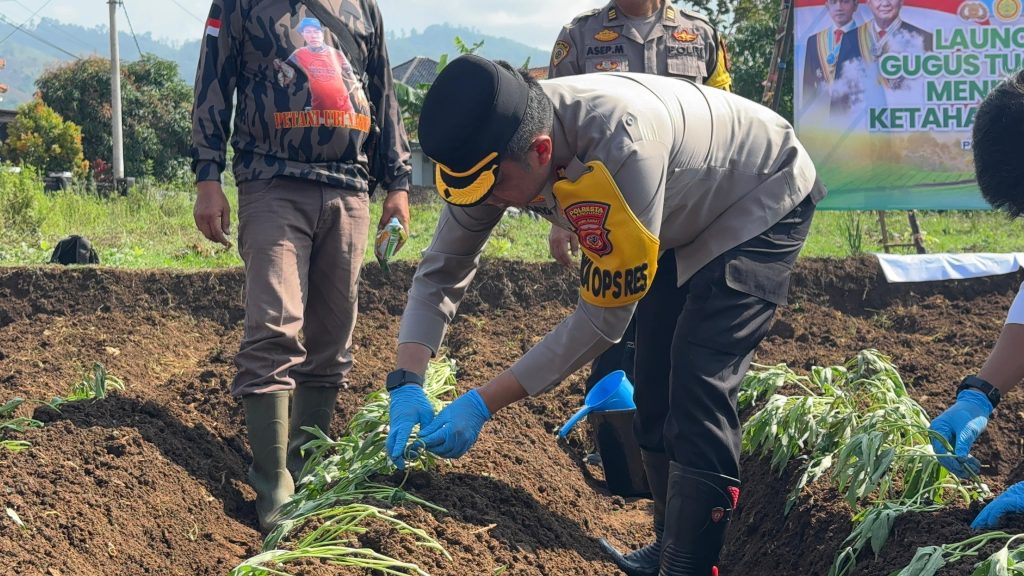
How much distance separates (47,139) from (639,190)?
894 inches

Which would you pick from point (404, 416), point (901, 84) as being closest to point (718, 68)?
point (404, 416)

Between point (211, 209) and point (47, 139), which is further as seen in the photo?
point (47, 139)

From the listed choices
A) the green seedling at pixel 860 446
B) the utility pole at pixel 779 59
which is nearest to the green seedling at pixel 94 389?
the green seedling at pixel 860 446

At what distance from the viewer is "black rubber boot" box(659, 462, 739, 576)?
281 centimetres

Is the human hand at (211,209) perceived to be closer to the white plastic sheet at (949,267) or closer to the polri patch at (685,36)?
the polri patch at (685,36)

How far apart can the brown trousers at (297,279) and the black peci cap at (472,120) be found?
4.90 feet

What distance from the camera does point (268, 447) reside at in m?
3.64

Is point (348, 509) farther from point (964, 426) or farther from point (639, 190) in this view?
point (964, 426)

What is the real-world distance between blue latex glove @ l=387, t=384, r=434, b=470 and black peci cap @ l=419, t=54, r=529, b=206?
28.2 inches

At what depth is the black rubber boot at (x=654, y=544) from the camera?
10.9 feet

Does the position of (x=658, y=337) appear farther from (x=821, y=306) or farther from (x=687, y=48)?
(x=821, y=306)

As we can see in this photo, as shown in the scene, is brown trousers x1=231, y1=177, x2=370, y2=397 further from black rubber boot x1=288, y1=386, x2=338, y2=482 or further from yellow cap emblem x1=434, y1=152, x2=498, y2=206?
yellow cap emblem x1=434, y1=152, x2=498, y2=206

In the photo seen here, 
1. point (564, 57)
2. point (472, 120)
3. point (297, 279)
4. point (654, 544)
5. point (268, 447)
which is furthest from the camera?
point (564, 57)

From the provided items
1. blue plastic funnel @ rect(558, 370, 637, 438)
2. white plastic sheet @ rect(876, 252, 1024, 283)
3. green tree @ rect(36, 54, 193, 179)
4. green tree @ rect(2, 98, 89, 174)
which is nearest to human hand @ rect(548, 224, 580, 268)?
blue plastic funnel @ rect(558, 370, 637, 438)
